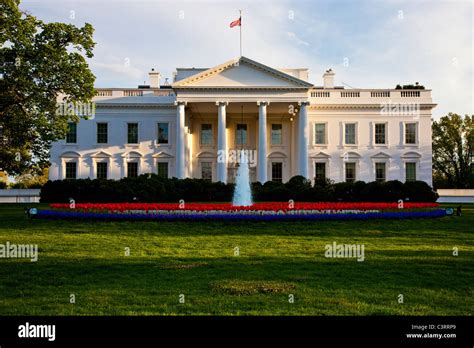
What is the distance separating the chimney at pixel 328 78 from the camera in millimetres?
45250

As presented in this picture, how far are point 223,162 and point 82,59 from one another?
1724 centimetres

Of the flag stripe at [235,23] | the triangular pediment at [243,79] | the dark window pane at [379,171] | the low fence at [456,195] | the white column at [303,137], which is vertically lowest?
the low fence at [456,195]

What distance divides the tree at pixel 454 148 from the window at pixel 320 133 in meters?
23.3

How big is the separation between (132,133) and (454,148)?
134 ft

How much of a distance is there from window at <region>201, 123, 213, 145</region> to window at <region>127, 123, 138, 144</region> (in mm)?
6312

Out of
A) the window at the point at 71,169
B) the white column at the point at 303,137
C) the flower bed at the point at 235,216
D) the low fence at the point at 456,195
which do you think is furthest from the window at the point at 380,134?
the window at the point at 71,169

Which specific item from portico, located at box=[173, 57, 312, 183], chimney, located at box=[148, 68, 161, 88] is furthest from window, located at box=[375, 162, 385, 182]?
chimney, located at box=[148, 68, 161, 88]

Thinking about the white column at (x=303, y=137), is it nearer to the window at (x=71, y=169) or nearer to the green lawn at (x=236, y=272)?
the window at (x=71, y=169)

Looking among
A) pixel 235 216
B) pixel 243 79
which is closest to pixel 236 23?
pixel 243 79

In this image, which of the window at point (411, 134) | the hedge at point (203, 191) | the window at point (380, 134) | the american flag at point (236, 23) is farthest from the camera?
the window at point (380, 134)

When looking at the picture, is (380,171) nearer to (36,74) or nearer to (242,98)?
(242,98)

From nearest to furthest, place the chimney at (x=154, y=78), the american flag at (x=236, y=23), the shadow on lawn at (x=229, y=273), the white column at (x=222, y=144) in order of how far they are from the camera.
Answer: the shadow on lawn at (x=229, y=273) < the american flag at (x=236, y=23) < the white column at (x=222, y=144) < the chimney at (x=154, y=78)

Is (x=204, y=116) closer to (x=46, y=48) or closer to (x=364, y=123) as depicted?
(x=364, y=123)

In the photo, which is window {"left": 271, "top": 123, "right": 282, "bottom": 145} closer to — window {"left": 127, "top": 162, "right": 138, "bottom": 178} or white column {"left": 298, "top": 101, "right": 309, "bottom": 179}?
Answer: white column {"left": 298, "top": 101, "right": 309, "bottom": 179}
